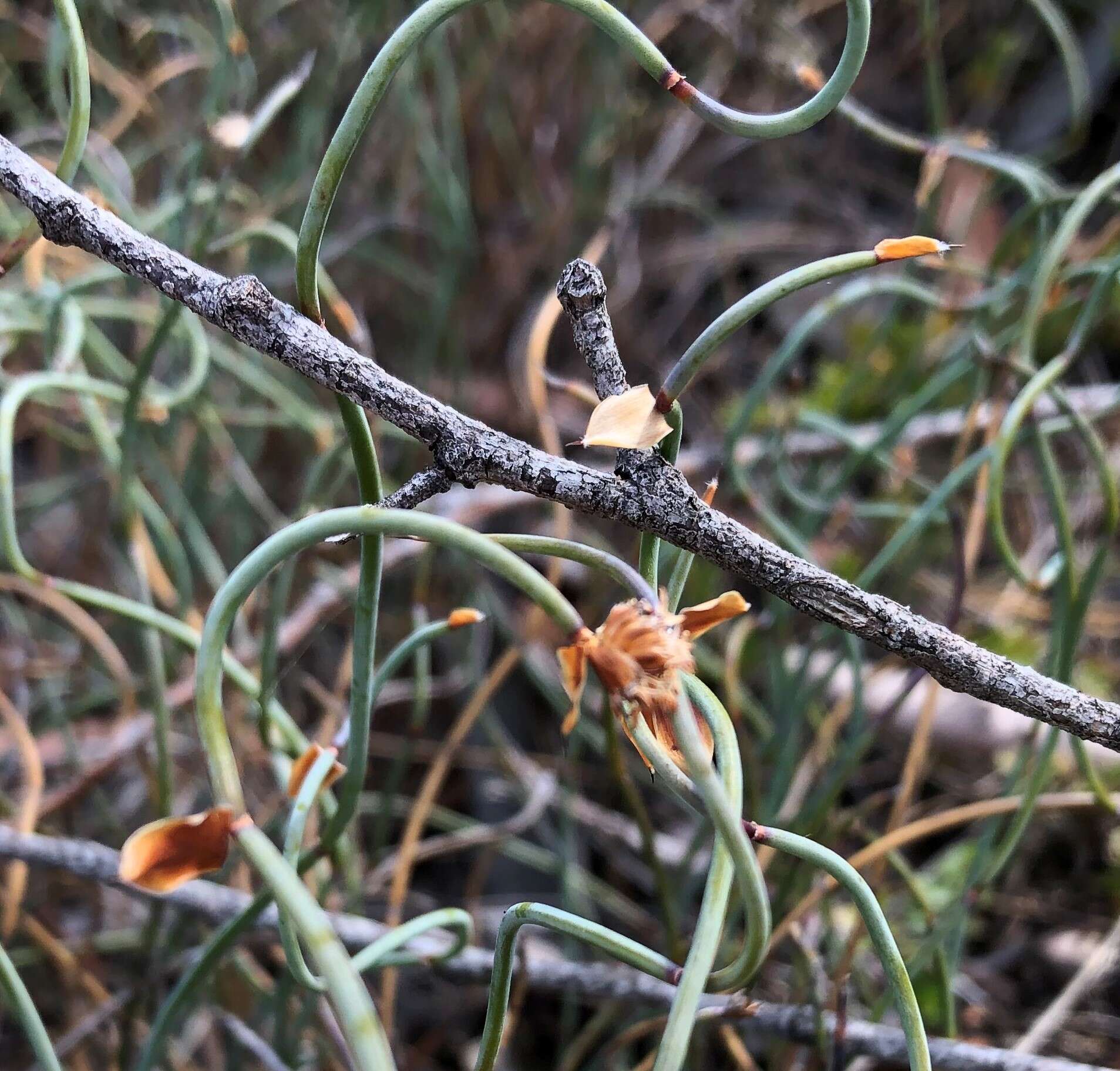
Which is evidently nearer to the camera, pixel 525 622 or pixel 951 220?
pixel 525 622

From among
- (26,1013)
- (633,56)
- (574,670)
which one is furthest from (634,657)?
(26,1013)

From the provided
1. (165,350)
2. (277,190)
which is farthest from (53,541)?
(277,190)

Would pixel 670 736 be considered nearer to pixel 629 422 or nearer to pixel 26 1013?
pixel 629 422

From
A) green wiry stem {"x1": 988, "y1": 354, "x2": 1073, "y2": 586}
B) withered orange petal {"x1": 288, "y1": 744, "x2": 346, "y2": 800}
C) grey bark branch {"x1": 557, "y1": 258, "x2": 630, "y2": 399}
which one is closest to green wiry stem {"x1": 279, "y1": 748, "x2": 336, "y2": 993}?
withered orange petal {"x1": 288, "y1": 744, "x2": 346, "y2": 800}

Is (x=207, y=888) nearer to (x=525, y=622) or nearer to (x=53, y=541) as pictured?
(x=525, y=622)

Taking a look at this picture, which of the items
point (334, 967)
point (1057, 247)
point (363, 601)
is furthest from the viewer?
point (1057, 247)

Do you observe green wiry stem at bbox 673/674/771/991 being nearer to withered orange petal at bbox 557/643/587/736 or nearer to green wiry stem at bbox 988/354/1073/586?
withered orange petal at bbox 557/643/587/736
